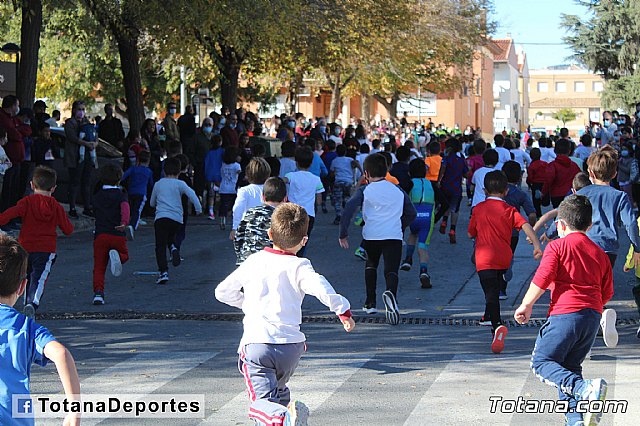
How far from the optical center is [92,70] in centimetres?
5672

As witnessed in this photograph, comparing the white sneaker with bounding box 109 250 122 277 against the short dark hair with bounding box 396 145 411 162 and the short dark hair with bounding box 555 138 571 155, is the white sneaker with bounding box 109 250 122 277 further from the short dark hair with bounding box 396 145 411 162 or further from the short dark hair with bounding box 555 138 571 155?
the short dark hair with bounding box 555 138 571 155

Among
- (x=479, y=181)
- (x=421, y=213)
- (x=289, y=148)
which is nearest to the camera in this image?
(x=421, y=213)

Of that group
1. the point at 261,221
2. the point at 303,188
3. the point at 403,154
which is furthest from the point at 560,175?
the point at 261,221

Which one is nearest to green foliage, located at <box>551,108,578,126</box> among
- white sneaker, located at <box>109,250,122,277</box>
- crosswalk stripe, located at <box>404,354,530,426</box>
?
white sneaker, located at <box>109,250,122,277</box>

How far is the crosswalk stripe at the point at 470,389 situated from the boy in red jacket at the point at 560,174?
8.16 m

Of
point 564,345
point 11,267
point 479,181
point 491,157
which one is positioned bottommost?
point 564,345

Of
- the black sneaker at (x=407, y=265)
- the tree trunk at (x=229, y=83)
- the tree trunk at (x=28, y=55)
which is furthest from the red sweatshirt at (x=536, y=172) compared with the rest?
the tree trunk at (x=229, y=83)

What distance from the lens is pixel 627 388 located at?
7.52 metres

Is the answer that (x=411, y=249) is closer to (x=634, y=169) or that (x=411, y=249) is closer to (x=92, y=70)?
(x=634, y=169)

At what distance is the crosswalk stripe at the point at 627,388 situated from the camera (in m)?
6.69

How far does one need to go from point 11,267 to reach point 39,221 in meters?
5.91

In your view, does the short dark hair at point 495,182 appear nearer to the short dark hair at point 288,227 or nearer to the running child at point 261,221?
the running child at point 261,221

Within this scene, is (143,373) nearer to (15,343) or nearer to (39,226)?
(39,226)

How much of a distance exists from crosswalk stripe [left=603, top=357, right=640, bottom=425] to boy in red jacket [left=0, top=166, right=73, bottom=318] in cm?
499
